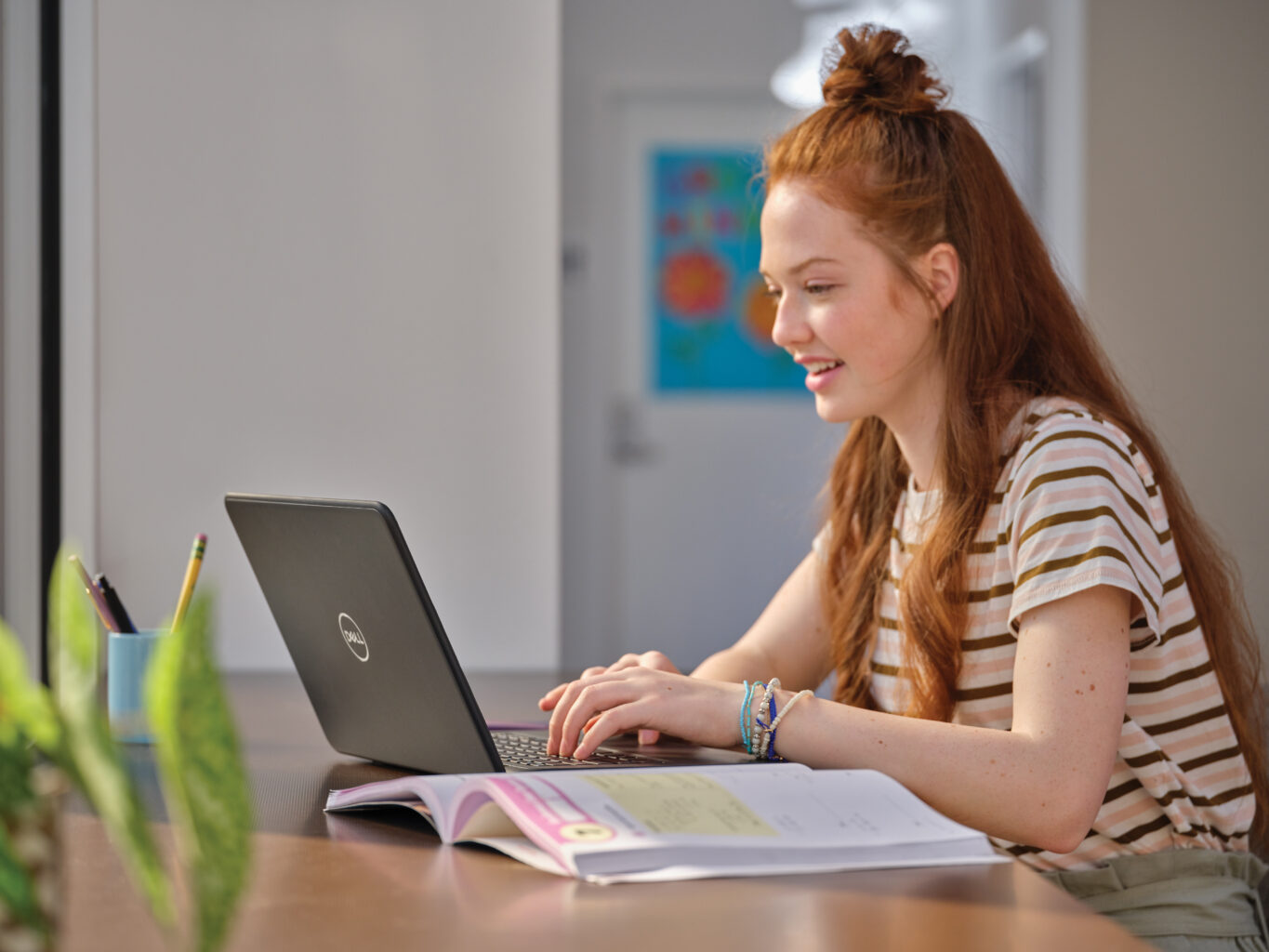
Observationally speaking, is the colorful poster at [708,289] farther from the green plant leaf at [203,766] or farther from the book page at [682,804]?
the green plant leaf at [203,766]

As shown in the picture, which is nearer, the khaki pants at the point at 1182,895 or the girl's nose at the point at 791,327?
the khaki pants at the point at 1182,895

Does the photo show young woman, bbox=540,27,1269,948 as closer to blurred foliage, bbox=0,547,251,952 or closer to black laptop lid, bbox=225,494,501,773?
black laptop lid, bbox=225,494,501,773

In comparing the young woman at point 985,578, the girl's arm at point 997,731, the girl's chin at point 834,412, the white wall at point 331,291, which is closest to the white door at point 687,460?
the white wall at point 331,291

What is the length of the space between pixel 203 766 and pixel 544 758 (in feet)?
2.27

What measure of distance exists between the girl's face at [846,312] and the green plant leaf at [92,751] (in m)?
0.96

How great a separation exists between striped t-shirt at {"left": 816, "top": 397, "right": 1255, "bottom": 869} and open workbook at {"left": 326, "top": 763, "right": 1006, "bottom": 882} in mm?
325

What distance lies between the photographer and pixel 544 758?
3.37ft

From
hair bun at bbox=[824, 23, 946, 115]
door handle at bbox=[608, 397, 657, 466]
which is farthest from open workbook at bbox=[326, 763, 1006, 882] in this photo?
door handle at bbox=[608, 397, 657, 466]

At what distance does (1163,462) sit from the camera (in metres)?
1.21

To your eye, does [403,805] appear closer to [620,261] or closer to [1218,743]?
[1218,743]

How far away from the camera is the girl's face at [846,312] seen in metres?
1.25

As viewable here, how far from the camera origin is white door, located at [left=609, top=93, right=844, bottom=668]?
14.1 feet

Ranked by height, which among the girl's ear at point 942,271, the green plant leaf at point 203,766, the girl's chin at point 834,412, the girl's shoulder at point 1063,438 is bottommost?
the green plant leaf at point 203,766

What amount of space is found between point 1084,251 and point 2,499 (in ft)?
7.81
